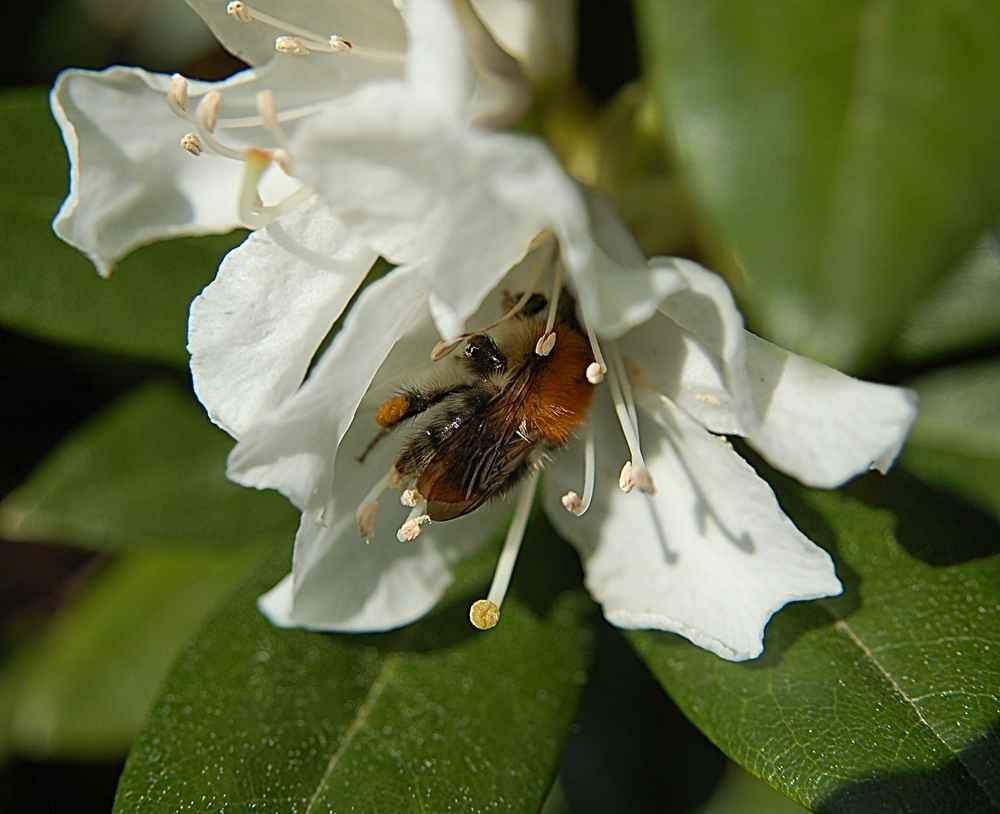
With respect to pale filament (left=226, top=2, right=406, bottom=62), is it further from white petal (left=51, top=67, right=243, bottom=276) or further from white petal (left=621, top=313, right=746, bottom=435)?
white petal (left=621, top=313, right=746, bottom=435)

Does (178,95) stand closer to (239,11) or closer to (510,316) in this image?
(239,11)

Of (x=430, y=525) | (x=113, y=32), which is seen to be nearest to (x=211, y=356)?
(x=430, y=525)

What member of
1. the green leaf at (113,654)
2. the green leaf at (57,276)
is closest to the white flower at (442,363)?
the green leaf at (57,276)

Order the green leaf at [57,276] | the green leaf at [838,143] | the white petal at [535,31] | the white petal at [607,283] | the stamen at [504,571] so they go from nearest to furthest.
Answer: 1. the green leaf at [838,143]
2. the white petal at [607,283]
3. the stamen at [504,571]
4. the white petal at [535,31]
5. the green leaf at [57,276]

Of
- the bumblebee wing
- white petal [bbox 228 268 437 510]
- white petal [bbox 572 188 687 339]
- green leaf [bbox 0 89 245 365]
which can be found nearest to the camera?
white petal [bbox 572 188 687 339]

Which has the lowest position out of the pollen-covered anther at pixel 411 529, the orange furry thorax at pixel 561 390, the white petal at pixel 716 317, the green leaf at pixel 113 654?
the green leaf at pixel 113 654

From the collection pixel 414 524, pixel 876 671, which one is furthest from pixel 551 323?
pixel 876 671

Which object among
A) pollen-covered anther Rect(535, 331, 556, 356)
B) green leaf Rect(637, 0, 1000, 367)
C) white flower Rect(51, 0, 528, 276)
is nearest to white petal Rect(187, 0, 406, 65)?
white flower Rect(51, 0, 528, 276)

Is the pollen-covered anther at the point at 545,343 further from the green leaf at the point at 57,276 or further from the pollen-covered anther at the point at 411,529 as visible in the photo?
the green leaf at the point at 57,276
